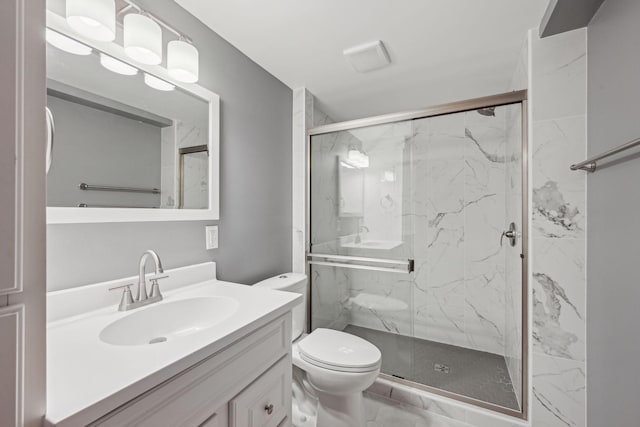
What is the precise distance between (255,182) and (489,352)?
2.38 meters

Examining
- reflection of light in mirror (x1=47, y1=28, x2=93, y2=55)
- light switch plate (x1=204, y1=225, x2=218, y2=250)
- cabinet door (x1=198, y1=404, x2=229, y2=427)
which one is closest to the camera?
cabinet door (x1=198, y1=404, x2=229, y2=427)

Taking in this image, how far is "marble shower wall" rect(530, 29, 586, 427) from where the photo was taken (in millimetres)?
1318

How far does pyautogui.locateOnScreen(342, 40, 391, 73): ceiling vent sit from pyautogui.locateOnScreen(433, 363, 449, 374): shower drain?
7.15ft

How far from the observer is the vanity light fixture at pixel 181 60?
1.21 metres

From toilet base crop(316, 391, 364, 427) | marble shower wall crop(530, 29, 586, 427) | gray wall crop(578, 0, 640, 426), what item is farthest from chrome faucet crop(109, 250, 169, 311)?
marble shower wall crop(530, 29, 586, 427)

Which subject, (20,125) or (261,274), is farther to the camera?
(261,274)

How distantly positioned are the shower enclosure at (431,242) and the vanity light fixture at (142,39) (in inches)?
48.2

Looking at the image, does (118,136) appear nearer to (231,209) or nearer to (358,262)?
(231,209)

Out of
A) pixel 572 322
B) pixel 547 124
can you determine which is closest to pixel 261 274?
pixel 572 322

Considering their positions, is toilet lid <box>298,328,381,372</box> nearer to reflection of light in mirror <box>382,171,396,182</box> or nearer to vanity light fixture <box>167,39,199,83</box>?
reflection of light in mirror <box>382,171,396,182</box>

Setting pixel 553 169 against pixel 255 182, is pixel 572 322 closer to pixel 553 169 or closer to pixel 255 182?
pixel 553 169

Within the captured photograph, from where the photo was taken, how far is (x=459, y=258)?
2.42 metres

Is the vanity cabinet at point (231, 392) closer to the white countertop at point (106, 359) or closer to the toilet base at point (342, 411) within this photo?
the white countertop at point (106, 359)

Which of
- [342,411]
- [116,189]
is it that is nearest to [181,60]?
[116,189]
